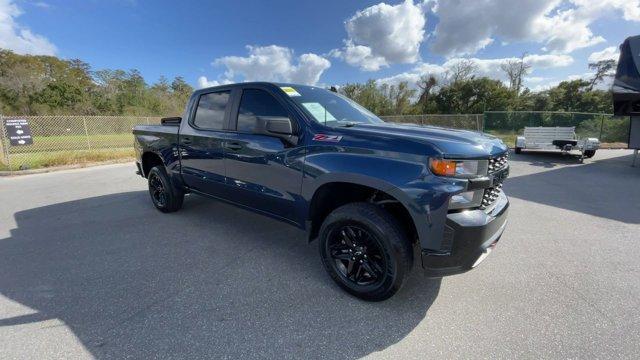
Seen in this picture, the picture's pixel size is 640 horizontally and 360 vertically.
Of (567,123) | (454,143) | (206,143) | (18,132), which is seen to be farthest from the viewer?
(567,123)

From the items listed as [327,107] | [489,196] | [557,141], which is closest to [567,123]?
[557,141]

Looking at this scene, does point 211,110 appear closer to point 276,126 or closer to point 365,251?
point 276,126

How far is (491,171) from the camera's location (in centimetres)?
241

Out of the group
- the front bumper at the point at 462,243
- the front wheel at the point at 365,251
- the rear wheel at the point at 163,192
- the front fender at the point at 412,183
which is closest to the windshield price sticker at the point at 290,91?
the front fender at the point at 412,183

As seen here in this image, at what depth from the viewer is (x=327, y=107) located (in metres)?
3.29

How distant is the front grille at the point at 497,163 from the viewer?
2406mm

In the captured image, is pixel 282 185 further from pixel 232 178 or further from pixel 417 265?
pixel 417 265

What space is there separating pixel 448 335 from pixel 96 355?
242cm

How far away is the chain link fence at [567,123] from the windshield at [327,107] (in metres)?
15.9

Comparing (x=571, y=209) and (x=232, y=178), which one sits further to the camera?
(x=571, y=209)

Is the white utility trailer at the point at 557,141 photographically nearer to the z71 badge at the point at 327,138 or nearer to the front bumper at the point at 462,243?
the front bumper at the point at 462,243

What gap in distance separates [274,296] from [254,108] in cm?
193

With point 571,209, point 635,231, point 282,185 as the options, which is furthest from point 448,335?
point 571,209

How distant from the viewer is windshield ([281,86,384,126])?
3006 mm
